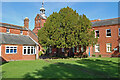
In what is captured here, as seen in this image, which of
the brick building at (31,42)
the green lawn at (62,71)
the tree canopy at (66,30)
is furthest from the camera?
the brick building at (31,42)

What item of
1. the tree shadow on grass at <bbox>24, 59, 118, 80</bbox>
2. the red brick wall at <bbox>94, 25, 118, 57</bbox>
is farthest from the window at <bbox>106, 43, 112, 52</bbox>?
the tree shadow on grass at <bbox>24, 59, 118, 80</bbox>

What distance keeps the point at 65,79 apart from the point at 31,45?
16.0 meters

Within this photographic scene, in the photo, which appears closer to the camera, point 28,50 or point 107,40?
point 28,50

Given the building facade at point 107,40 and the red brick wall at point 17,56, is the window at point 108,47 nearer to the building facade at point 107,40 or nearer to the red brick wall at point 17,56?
the building facade at point 107,40

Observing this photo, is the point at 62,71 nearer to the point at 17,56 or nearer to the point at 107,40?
the point at 17,56

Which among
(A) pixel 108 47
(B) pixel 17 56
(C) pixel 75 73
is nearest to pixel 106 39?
(A) pixel 108 47

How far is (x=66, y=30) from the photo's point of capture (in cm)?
1964

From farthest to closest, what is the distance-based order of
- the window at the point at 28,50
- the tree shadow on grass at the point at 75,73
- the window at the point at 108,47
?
the window at the point at 108,47 → the window at the point at 28,50 → the tree shadow on grass at the point at 75,73

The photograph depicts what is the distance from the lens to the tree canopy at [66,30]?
1925 centimetres

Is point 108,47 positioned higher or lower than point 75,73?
higher

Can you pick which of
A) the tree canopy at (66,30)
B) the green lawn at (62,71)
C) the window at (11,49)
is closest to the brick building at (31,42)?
the window at (11,49)

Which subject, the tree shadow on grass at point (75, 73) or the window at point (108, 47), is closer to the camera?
the tree shadow on grass at point (75, 73)

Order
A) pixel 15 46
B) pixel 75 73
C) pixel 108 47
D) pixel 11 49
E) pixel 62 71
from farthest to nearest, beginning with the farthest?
pixel 108 47, pixel 15 46, pixel 11 49, pixel 62 71, pixel 75 73

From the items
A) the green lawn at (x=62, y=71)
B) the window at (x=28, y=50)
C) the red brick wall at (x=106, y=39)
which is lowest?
the green lawn at (x=62, y=71)
